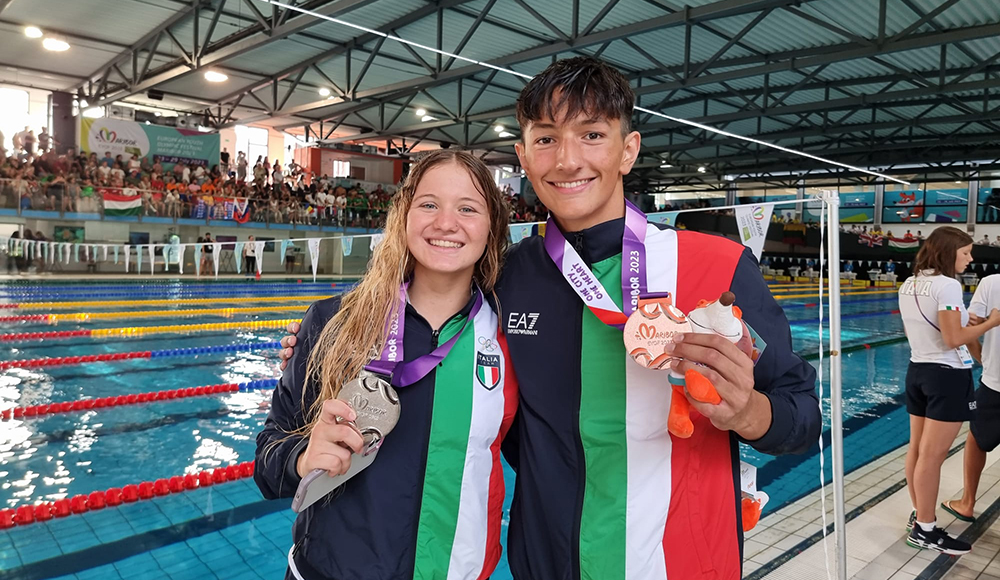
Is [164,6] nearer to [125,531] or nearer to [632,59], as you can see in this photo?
[632,59]

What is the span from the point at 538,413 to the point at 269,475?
0.58 meters

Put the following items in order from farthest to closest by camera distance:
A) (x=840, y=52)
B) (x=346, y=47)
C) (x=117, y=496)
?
(x=346, y=47)
(x=840, y=52)
(x=117, y=496)

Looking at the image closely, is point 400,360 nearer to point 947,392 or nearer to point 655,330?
point 655,330

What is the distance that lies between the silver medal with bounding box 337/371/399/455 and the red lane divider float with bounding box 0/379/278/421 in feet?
17.5

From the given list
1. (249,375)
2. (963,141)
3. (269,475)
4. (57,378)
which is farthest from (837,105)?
(269,475)

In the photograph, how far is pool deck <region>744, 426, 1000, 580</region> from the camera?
2.96m

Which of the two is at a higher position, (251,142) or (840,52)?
(251,142)

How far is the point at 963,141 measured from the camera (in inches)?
822

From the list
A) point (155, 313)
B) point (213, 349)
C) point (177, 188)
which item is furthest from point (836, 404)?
point (177, 188)

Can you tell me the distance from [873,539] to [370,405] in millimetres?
3162

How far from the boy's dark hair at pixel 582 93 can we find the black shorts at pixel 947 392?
276 centimetres

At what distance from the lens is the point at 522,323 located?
1.42 m

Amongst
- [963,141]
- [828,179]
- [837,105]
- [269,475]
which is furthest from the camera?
[828,179]

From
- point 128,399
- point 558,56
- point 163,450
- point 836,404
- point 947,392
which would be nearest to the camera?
point 836,404
